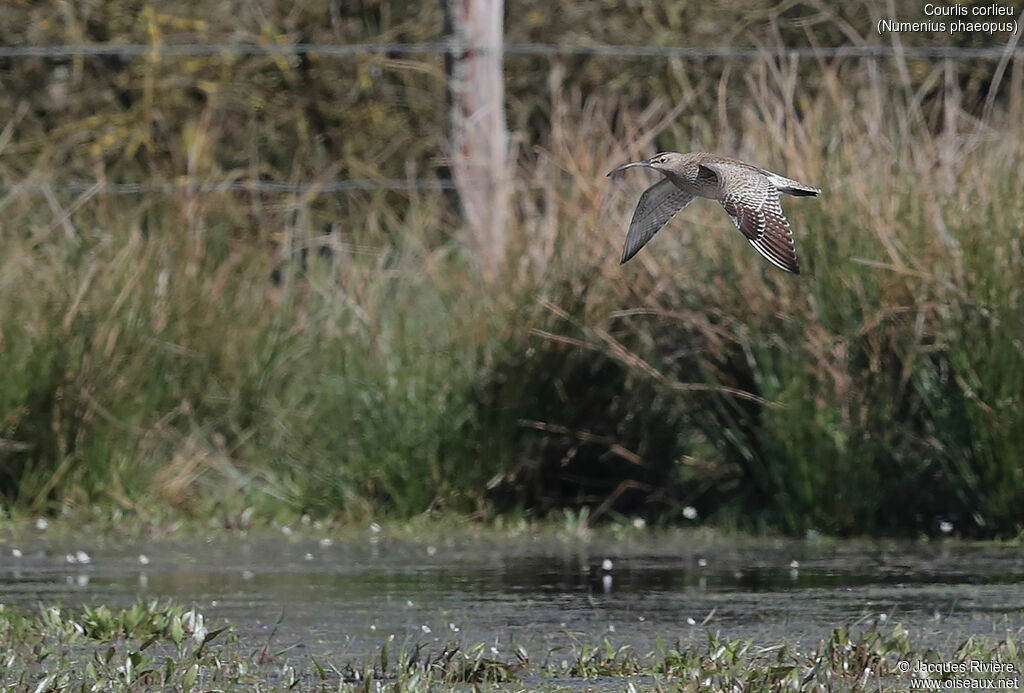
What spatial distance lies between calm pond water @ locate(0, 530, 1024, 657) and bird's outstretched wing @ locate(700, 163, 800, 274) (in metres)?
1.20

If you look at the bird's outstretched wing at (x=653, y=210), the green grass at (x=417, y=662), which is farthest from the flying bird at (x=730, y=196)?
the green grass at (x=417, y=662)

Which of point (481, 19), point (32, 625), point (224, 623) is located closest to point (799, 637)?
point (224, 623)

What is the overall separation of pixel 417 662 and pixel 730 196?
5.38 ft

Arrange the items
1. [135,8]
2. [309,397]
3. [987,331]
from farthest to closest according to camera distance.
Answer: [135,8] < [309,397] < [987,331]

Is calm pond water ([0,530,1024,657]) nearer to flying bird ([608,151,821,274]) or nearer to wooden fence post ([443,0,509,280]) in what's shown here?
flying bird ([608,151,821,274])

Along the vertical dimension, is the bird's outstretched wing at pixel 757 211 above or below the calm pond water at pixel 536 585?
above

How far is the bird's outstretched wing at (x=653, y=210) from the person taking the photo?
6801mm

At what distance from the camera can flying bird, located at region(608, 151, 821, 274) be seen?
225 inches

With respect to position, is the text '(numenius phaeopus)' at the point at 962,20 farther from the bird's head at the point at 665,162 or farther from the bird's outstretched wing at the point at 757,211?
the bird's outstretched wing at the point at 757,211

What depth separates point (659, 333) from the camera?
8.88 metres

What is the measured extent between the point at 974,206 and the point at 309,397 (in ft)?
10.7

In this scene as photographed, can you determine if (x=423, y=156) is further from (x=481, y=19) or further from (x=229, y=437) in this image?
(x=229, y=437)

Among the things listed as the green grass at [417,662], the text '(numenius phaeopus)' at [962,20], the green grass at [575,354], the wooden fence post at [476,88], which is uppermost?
the text '(numenius phaeopus)' at [962,20]

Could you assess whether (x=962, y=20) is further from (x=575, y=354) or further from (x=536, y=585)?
(x=536, y=585)
